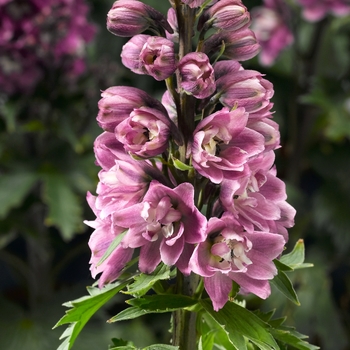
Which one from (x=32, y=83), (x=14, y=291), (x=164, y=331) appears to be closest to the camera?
(x=32, y=83)

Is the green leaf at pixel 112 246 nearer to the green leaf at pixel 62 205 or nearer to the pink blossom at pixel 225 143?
the pink blossom at pixel 225 143

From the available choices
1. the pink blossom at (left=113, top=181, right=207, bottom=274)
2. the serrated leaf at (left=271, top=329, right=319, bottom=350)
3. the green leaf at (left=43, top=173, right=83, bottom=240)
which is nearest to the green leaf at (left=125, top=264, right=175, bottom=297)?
the pink blossom at (left=113, top=181, right=207, bottom=274)

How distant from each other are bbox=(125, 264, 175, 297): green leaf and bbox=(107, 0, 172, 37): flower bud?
0.19m

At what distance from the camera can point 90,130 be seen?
1546mm

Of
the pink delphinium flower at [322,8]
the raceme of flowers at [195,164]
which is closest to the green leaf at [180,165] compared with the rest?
the raceme of flowers at [195,164]

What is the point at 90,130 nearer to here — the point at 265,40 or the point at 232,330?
the point at 265,40

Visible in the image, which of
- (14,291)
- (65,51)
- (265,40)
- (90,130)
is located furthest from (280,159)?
(14,291)

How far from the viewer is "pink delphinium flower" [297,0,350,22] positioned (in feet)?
4.51

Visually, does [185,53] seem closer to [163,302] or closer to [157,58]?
[157,58]

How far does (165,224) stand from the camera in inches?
16.4

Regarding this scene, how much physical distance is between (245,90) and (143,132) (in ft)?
0.28

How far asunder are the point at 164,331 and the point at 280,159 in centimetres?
62

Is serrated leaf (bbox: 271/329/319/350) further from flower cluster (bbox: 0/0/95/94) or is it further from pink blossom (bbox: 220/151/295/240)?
flower cluster (bbox: 0/0/95/94)

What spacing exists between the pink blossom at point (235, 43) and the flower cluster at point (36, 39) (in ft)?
2.69
